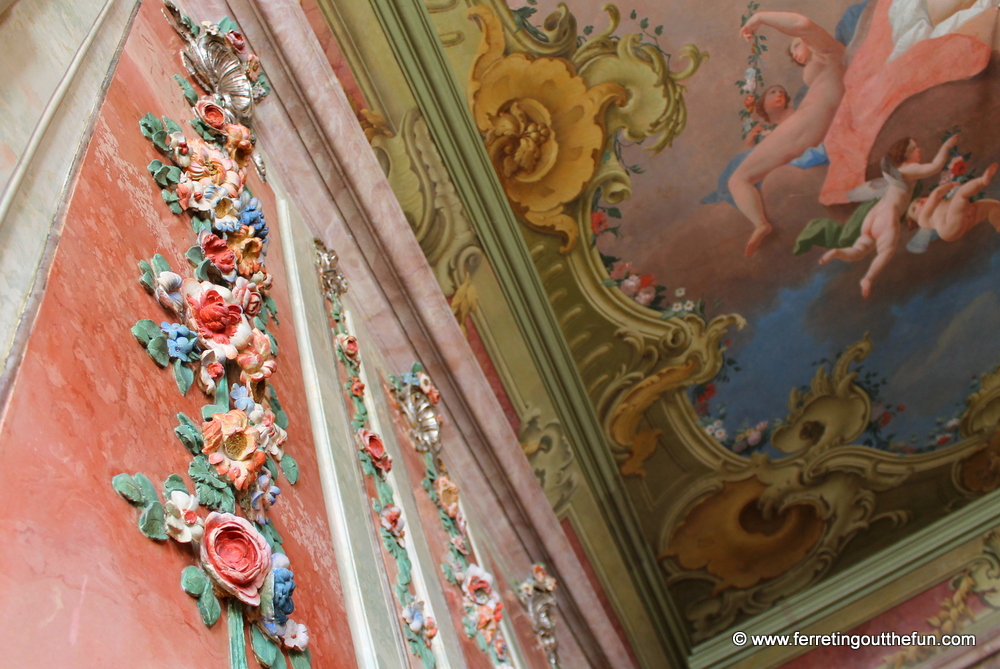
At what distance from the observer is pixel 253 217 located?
2.49m

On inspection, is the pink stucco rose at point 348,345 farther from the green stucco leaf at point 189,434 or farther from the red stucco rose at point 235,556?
the red stucco rose at point 235,556

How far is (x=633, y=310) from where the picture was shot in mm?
7055

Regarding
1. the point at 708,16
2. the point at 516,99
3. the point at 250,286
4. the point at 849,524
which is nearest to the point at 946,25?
the point at 708,16

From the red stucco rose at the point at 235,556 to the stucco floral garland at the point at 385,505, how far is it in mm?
1151

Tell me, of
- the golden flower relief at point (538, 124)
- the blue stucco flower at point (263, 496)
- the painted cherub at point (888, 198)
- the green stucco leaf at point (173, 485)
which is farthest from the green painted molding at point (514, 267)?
the green stucco leaf at point (173, 485)

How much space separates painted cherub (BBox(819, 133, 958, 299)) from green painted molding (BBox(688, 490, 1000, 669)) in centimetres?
275

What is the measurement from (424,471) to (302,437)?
180 cm

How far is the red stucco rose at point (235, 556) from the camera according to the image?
152 cm

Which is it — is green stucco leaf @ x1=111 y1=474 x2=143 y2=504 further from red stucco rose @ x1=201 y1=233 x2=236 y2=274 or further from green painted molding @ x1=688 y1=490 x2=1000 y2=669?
green painted molding @ x1=688 y1=490 x2=1000 y2=669

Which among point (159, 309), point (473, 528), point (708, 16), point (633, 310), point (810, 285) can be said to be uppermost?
point (159, 309)

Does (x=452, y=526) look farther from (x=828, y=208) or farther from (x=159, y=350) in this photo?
(x=828, y=208)

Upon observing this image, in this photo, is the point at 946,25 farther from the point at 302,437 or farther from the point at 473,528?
the point at 302,437

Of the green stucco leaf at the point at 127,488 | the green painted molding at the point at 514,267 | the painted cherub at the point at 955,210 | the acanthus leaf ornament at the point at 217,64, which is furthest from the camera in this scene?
the painted cherub at the point at 955,210

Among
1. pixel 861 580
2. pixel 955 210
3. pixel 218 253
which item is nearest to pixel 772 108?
pixel 955 210
